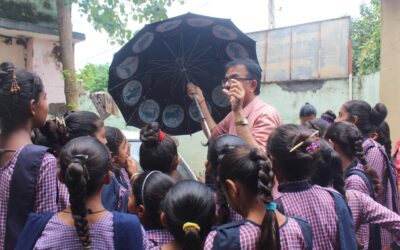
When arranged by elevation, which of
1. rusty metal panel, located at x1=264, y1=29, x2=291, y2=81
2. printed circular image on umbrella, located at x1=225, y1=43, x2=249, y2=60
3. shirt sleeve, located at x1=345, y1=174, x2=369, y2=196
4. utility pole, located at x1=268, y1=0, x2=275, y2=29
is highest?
utility pole, located at x1=268, y1=0, x2=275, y2=29

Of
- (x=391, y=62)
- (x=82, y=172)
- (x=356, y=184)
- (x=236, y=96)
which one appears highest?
(x=391, y=62)

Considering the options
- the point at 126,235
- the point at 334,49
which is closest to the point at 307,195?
the point at 126,235

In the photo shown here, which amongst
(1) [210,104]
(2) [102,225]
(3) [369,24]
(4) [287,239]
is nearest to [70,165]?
(2) [102,225]

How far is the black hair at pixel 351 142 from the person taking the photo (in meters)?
3.11

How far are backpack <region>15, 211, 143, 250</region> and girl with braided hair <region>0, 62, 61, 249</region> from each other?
0.15 m

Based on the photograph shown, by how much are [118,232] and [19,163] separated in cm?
60

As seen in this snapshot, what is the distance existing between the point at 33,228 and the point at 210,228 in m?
0.80

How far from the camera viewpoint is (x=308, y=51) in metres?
10.7

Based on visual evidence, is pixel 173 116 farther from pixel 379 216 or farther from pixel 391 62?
pixel 391 62

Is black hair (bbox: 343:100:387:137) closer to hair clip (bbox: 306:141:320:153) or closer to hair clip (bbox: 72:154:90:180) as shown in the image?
hair clip (bbox: 306:141:320:153)

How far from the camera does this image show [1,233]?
223 cm

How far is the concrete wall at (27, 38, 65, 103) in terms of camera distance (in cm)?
728

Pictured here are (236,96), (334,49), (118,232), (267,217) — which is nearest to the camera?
(267,217)

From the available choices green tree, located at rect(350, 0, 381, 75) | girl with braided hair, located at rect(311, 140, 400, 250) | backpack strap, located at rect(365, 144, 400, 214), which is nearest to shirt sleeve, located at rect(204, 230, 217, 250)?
girl with braided hair, located at rect(311, 140, 400, 250)
